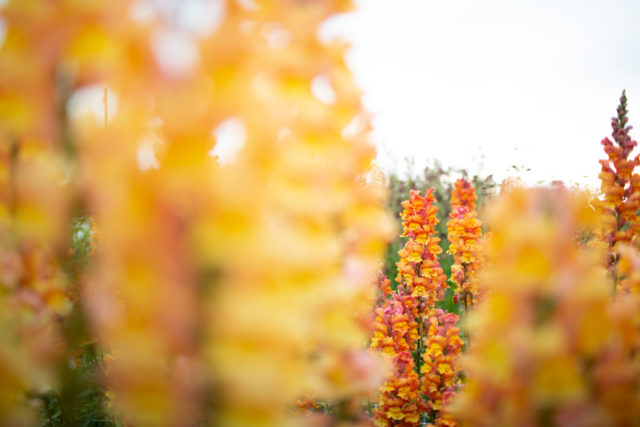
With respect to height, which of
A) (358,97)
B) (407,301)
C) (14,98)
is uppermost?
(407,301)

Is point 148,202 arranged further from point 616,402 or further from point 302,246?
point 616,402

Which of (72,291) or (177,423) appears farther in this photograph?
(72,291)

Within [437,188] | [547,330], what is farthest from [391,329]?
[437,188]

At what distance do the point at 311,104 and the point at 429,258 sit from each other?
2.82 metres

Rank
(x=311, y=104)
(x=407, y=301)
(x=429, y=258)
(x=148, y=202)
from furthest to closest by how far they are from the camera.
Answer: (x=429, y=258) → (x=407, y=301) → (x=311, y=104) → (x=148, y=202)

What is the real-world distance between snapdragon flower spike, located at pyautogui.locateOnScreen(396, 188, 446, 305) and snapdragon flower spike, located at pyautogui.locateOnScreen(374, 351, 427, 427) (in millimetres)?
964

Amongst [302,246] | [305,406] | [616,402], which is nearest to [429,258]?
[305,406]

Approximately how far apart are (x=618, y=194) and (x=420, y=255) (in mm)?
1400

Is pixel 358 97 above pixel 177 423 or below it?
above

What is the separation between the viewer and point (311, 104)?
45 cm

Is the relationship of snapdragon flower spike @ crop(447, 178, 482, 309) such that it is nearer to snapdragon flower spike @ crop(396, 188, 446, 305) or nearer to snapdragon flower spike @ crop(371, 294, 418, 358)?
snapdragon flower spike @ crop(396, 188, 446, 305)

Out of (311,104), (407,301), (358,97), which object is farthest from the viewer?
(407,301)

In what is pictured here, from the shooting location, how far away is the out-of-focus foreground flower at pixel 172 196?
0.35 m

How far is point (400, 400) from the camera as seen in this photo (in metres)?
1.86
